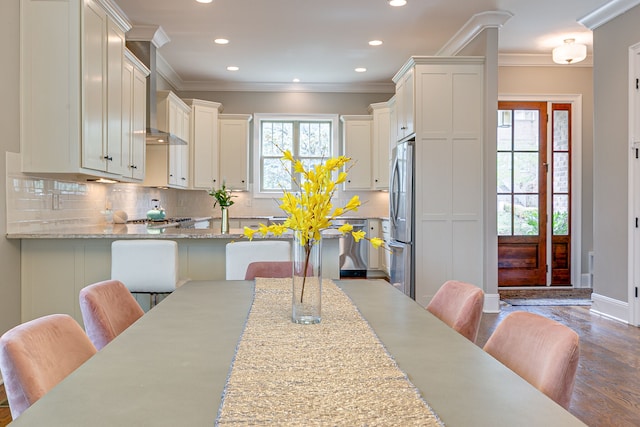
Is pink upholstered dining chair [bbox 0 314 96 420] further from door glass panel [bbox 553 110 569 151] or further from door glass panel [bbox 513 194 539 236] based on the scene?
door glass panel [bbox 553 110 569 151]

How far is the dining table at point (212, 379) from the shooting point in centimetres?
86

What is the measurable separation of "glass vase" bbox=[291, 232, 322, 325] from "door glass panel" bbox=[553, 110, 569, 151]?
5.87 meters

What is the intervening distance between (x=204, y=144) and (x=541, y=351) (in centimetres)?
641

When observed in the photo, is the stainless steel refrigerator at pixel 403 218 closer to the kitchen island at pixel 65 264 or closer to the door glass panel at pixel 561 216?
the kitchen island at pixel 65 264

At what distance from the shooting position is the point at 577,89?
6426 mm

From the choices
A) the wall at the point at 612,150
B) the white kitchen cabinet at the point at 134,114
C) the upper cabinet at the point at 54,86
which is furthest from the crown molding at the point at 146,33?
the wall at the point at 612,150

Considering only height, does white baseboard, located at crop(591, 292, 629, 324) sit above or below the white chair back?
below

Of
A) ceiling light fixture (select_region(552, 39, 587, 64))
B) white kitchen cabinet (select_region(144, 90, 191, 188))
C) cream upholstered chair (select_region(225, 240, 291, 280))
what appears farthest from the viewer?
white kitchen cabinet (select_region(144, 90, 191, 188))

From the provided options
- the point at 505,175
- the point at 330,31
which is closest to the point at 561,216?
the point at 505,175

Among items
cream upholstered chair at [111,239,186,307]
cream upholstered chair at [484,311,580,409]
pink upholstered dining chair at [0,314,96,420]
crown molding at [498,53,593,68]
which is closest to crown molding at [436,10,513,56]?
crown molding at [498,53,593,68]

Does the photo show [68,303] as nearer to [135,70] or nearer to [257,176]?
[135,70]

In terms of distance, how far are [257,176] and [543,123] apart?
411cm

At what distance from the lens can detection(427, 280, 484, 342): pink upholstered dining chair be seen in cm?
169

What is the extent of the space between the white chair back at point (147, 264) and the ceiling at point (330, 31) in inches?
104
